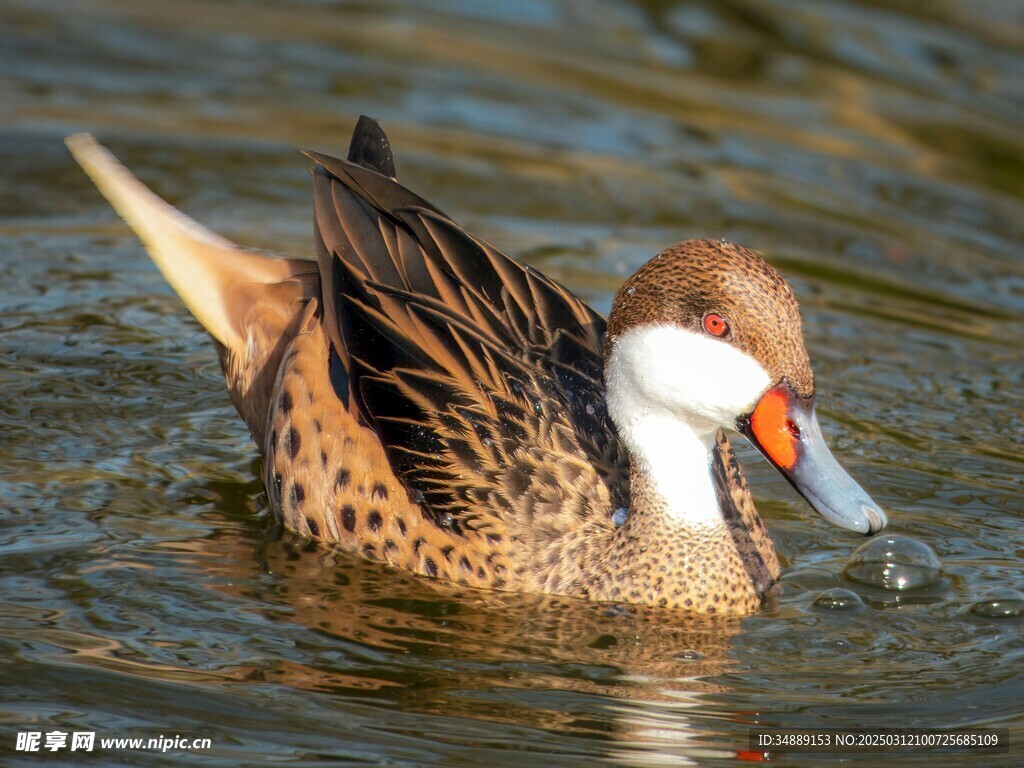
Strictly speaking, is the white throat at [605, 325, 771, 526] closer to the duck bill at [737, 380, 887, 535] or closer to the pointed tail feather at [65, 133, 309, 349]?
the duck bill at [737, 380, 887, 535]

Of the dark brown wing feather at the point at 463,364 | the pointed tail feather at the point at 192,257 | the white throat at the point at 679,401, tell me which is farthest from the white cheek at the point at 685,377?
the pointed tail feather at the point at 192,257

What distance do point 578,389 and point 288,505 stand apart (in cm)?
115

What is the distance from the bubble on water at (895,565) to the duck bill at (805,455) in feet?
1.79

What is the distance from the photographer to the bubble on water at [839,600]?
5.53 m

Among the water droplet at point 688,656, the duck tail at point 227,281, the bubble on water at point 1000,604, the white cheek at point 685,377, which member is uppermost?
the duck tail at point 227,281

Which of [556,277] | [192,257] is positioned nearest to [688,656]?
[192,257]

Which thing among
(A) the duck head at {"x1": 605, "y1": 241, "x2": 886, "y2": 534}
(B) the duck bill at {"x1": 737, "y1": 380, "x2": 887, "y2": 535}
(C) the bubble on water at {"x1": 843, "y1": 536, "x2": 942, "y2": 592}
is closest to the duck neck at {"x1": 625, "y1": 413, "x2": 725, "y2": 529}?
(A) the duck head at {"x1": 605, "y1": 241, "x2": 886, "y2": 534}

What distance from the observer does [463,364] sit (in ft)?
19.1

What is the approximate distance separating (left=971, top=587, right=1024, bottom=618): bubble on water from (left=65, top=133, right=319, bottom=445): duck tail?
277 cm

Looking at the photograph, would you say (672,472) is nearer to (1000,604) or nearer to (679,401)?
(679,401)

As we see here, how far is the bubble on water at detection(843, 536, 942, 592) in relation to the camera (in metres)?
5.64

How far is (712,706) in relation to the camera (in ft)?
15.7

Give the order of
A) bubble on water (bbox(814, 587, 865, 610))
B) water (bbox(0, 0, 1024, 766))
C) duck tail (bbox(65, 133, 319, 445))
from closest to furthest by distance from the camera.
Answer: water (bbox(0, 0, 1024, 766)), bubble on water (bbox(814, 587, 865, 610)), duck tail (bbox(65, 133, 319, 445))

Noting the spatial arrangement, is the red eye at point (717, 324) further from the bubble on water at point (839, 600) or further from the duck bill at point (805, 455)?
the bubble on water at point (839, 600)
